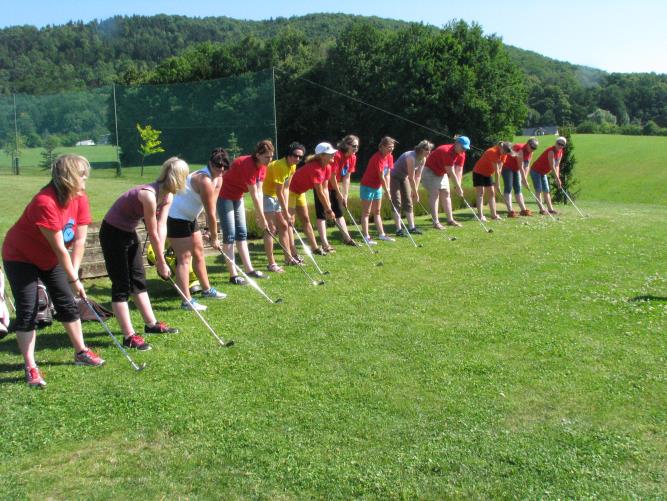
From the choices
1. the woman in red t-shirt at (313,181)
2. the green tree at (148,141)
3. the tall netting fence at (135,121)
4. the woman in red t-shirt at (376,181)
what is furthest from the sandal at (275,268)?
the green tree at (148,141)

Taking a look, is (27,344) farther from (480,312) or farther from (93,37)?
(93,37)

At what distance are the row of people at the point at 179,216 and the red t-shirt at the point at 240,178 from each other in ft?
0.04

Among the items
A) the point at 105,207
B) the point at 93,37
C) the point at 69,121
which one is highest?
the point at 93,37

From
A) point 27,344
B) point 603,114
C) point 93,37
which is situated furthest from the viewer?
point 603,114

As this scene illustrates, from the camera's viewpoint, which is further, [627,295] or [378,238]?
[378,238]

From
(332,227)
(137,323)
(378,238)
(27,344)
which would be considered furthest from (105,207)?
(27,344)

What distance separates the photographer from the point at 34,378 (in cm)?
467

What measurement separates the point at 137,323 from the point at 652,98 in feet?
370

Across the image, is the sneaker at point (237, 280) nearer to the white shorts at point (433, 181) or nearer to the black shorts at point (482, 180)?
the white shorts at point (433, 181)

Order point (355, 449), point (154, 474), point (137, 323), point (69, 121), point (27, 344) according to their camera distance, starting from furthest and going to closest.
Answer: point (69, 121), point (137, 323), point (27, 344), point (355, 449), point (154, 474)

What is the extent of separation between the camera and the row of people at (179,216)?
4.64 meters

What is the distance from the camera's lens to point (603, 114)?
9512 centimetres

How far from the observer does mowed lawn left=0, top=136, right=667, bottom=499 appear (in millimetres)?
3449

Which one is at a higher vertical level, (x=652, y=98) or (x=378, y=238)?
(x=652, y=98)
